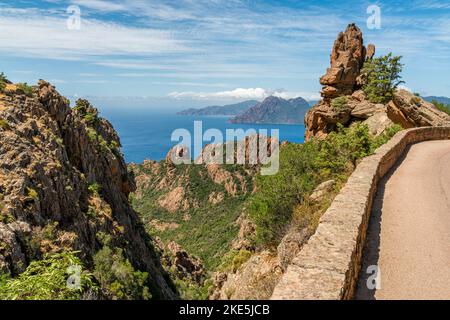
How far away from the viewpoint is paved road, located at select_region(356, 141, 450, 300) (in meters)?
6.26

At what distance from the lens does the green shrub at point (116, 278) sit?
25.2 meters

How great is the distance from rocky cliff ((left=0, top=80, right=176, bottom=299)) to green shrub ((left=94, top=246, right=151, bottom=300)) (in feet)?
3.42

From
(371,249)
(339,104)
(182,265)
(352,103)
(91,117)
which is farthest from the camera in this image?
(182,265)

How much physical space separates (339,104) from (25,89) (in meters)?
32.9

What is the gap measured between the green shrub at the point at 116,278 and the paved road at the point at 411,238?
807 inches

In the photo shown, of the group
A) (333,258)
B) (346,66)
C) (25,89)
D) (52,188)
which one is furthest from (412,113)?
(25,89)

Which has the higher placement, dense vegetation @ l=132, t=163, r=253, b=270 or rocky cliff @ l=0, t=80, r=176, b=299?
rocky cliff @ l=0, t=80, r=176, b=299

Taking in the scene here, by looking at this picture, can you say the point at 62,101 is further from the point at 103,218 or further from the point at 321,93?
the point at 321,93

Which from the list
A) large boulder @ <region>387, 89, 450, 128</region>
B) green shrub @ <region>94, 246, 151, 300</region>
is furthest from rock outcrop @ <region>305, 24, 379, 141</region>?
green shrub @ <region>94, 246, 151, 300</region>

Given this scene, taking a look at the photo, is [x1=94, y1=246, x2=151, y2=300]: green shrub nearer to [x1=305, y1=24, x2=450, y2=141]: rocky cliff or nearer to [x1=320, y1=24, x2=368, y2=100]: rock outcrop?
[x1=305, y1=24, x2=450, y2=141]: rocky cliff

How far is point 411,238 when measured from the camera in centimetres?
832

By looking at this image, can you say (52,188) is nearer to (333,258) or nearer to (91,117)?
(91,117)

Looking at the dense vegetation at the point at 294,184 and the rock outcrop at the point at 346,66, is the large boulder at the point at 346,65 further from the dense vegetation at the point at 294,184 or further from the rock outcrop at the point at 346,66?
the dense vegetation at the point at 294,184
